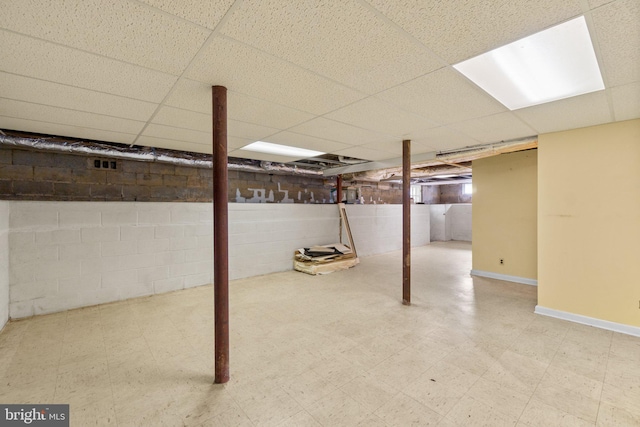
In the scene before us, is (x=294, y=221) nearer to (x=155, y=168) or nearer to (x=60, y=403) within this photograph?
(x=155, y=168)

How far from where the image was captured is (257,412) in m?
1.59

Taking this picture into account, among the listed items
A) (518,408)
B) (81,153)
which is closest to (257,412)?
(518,408)

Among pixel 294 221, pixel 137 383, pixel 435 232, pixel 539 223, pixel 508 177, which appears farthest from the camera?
pixel 435 232

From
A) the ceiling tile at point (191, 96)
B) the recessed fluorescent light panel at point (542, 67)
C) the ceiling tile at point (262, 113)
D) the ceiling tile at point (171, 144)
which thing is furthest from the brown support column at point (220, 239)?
the ceiling tile at point (171, 144)

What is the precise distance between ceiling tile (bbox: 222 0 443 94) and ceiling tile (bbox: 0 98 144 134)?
201cm

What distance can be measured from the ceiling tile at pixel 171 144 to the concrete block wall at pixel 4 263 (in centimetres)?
146

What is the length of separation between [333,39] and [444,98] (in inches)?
46.5

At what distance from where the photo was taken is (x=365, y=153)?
431 centimetres

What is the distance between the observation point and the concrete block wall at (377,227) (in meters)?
6.61

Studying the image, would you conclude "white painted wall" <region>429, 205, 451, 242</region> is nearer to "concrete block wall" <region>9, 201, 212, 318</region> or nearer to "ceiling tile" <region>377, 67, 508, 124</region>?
"ceiling tile" <region>377, 67, 508, 124</region>

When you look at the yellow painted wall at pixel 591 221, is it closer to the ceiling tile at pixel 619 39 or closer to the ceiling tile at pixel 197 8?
the ceiling tile at pixel 619 39

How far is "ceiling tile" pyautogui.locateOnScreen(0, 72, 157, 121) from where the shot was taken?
183 centimetres

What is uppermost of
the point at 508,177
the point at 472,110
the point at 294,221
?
the point at 472,110

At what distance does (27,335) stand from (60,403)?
4.83ft
